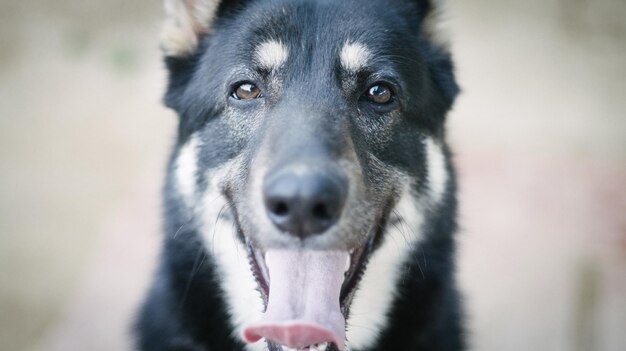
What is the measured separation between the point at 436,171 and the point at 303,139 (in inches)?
33.2

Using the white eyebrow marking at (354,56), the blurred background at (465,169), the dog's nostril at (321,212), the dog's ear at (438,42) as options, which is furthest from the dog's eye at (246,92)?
the blurred background at (465,169)

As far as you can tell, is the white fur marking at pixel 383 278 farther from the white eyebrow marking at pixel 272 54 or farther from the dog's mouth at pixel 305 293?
the white eyebrow marking at pixel 272 54

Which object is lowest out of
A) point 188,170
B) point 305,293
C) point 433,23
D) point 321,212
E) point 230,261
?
point 230,261

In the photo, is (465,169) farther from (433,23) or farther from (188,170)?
(188,170)

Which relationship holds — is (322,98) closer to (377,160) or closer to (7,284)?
(377,160)

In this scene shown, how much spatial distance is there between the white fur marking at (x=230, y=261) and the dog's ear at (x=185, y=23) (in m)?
0.73

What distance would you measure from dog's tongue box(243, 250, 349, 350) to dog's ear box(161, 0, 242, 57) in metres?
1.17

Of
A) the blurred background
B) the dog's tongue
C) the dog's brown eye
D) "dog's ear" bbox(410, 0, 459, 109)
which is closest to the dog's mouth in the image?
the dog's tongue

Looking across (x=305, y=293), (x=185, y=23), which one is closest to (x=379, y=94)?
(x=305, y=293)

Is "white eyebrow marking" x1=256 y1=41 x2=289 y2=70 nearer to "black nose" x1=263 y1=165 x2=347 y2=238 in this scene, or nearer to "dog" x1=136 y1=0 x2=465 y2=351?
"dog" x1=136 y1=0 x2=465 y2=351

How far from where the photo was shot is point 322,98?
2338 mm

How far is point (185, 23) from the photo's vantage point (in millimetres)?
2820

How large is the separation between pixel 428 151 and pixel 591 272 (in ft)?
9.65

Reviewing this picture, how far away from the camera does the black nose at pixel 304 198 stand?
1916mm
